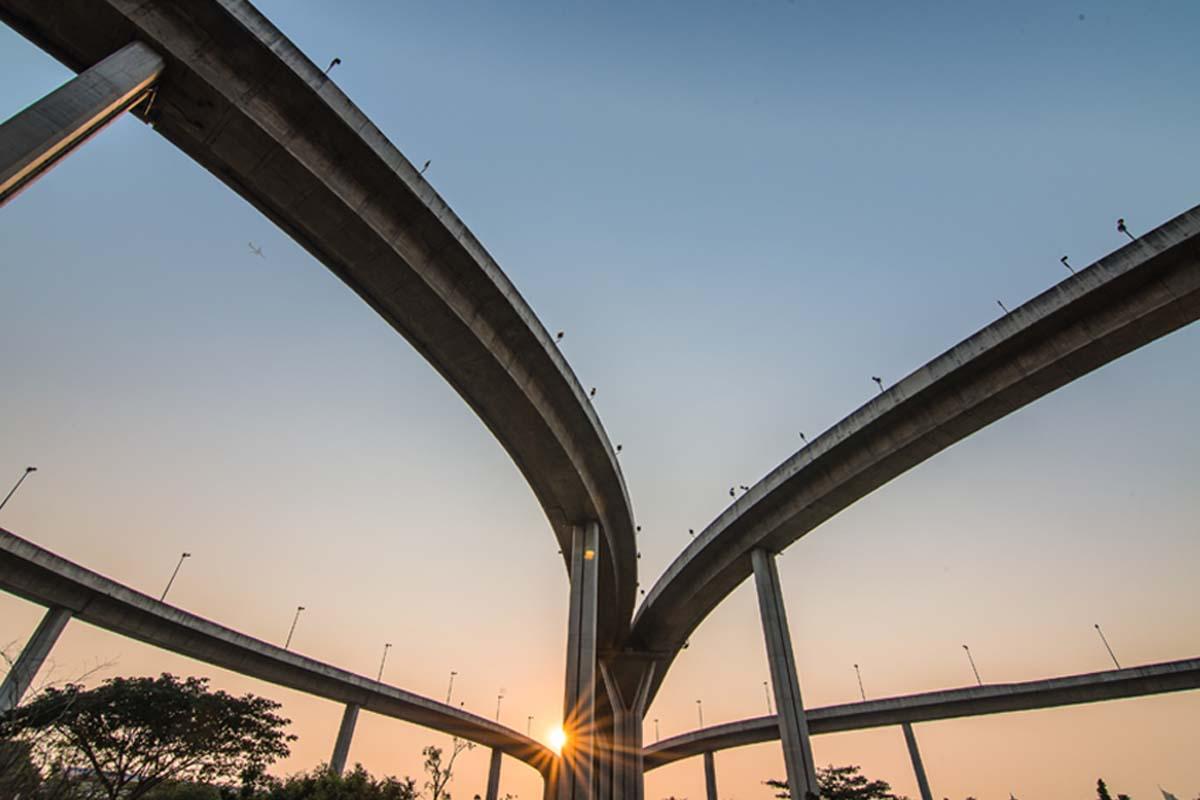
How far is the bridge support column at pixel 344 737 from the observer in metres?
48.8

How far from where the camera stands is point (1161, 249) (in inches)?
672

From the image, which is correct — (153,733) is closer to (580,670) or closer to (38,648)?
(38,648)

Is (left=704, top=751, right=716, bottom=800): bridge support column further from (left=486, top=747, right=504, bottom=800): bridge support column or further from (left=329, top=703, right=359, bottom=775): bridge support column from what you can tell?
(left=329, top=703, right=359, bottom=775): bridge support column

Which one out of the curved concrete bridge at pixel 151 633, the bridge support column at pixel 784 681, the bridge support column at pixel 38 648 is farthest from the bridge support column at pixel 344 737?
the bridge support column at pixel 784 681

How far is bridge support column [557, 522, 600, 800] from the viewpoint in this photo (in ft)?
Answer: 70.3

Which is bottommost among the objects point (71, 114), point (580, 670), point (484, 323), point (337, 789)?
point (337, 789)

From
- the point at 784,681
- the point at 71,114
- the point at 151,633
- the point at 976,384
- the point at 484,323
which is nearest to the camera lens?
the point at 71,114

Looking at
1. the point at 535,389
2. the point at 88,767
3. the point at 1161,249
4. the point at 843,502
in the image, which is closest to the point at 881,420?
the point at 843,502

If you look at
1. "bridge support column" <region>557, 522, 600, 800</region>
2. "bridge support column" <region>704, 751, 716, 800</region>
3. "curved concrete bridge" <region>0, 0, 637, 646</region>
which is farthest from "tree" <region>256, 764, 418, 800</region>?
"bridge support column" <region>704, 751, 716, 800</region>

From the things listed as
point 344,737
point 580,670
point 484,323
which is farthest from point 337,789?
point 344,737

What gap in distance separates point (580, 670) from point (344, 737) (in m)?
38.7

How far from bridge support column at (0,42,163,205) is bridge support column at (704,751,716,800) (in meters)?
81.7

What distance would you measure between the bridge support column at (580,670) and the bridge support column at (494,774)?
54643 mm

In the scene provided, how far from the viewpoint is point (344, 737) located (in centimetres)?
4953
